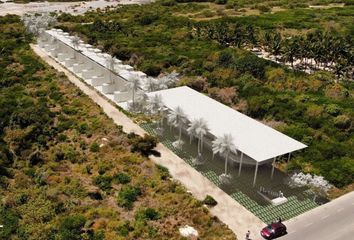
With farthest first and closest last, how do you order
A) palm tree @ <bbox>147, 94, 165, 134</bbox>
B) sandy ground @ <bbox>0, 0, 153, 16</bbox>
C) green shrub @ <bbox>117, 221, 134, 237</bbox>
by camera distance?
sandy ground @ <bbox>0, 0, 153, 16</bbox>, palm tree @ <bbox>147, 94, 165, 134</bbox>, green shrub @ <bbox>117, 221, 134, 237</bbox>

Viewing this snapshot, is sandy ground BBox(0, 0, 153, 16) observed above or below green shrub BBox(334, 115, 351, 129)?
below

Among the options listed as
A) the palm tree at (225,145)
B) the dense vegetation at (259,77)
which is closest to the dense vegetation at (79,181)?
the palm tree at (225,145)

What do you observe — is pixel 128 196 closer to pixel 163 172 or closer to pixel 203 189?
pixel 163 172

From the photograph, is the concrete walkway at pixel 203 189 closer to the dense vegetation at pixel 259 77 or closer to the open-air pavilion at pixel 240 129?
the open-air pavilion at pixel 240 129

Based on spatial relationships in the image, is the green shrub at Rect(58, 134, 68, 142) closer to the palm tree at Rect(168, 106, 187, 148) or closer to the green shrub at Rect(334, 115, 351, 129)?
the palm tree at Rect(168, 106, 187, 148)

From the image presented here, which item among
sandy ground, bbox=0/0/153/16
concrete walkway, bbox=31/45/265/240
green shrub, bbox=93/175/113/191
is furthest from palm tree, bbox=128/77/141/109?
sandy ground, bbox=0/0/153/16

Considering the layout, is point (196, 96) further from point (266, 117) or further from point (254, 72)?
point (254, 72)

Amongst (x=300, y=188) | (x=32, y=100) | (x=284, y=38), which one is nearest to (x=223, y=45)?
(x=284, y=38)
